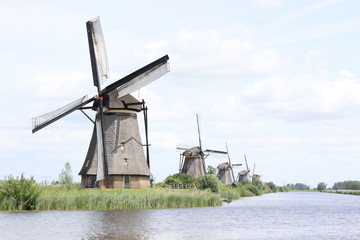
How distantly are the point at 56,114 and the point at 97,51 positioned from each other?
18.2 feet

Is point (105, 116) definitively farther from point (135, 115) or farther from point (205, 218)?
point (205, 218)

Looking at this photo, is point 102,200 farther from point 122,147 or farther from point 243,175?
point 243,175

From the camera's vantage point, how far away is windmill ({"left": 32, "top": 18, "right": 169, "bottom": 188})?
39.5 metres

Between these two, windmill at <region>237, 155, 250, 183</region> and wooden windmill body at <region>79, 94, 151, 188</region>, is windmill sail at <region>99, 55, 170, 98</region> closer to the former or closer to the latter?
wooden windmill body at <region>79, 94, 151, 188</region>

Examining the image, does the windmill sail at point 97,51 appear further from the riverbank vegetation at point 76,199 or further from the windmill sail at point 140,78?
the riverbank vegetation at point 76,199

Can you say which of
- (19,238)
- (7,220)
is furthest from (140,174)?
(19,238)

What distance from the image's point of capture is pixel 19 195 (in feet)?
103

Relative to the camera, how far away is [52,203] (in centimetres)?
3250

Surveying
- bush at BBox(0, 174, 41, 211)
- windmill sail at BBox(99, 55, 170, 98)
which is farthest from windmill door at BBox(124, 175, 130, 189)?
bush at BBox(0, 174, 41, 211)

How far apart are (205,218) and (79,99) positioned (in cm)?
1503

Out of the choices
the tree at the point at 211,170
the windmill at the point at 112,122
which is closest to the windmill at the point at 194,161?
the tree at the point at 211,170

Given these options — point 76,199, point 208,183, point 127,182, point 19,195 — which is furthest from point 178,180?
point 19,195

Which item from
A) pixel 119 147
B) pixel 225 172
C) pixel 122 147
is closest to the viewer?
pixel 119 147

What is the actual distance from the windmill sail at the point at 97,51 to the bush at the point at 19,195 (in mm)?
11514
